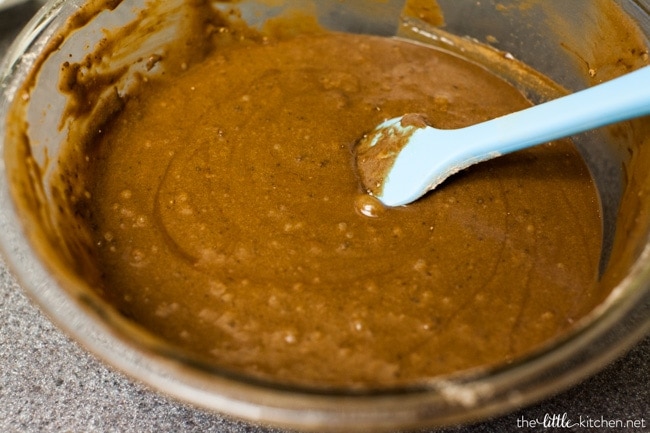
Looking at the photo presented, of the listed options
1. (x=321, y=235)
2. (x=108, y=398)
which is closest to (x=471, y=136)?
(x=321, y=235)

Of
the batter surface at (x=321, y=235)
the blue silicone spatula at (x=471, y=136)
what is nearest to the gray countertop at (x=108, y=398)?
the batter surface at (x=321, y=235)

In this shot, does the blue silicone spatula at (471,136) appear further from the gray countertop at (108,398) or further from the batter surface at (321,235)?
the gray countertop at (108,398)

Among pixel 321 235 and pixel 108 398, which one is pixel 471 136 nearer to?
pixel 321 235

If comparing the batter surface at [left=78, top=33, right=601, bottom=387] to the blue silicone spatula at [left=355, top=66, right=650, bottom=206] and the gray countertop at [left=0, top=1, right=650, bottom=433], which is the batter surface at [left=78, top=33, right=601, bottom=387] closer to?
the blue silicone spatula at [left=355, top=66, right=650, bottom=206]

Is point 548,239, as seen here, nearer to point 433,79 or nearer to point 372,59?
point 433,79

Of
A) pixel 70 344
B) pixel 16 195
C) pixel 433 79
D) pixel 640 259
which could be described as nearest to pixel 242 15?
pixel 433 79

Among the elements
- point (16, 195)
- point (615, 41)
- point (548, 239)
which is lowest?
point (548, 239)
